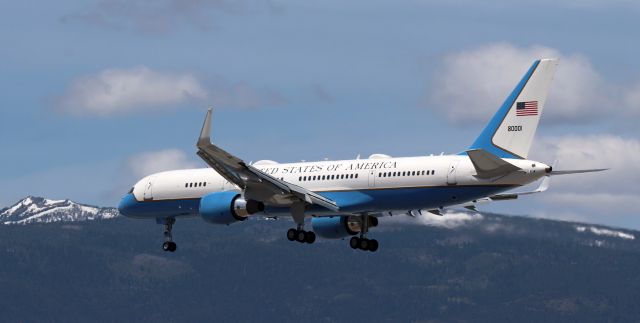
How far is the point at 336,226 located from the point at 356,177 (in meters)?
7.91

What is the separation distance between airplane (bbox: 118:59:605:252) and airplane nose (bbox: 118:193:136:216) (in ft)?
1.81

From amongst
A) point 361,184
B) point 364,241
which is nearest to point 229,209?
point 361,184

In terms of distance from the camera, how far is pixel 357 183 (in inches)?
3396

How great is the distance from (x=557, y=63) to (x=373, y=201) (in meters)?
13.3

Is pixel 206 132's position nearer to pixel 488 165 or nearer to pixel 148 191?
pixel 488 165

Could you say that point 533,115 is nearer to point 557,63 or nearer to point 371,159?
point 557,63

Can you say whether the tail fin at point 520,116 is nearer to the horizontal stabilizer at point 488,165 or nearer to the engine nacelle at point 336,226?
the horizontal stabilizer at point 488,165

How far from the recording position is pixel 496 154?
8250cm

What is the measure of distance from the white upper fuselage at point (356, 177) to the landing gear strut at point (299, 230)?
5.59 feet

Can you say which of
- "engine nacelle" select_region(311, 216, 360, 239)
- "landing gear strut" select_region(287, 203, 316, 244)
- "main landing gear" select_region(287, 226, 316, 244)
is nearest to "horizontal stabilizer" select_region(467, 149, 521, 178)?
"landing gear strut" select_region(287, 203, 316, 244)

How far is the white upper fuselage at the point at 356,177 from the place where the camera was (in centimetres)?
8069

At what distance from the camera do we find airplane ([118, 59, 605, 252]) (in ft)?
265

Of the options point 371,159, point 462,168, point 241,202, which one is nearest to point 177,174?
point 241,202

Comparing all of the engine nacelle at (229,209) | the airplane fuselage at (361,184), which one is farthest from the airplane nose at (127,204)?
the engine nacelle at (229,209)
